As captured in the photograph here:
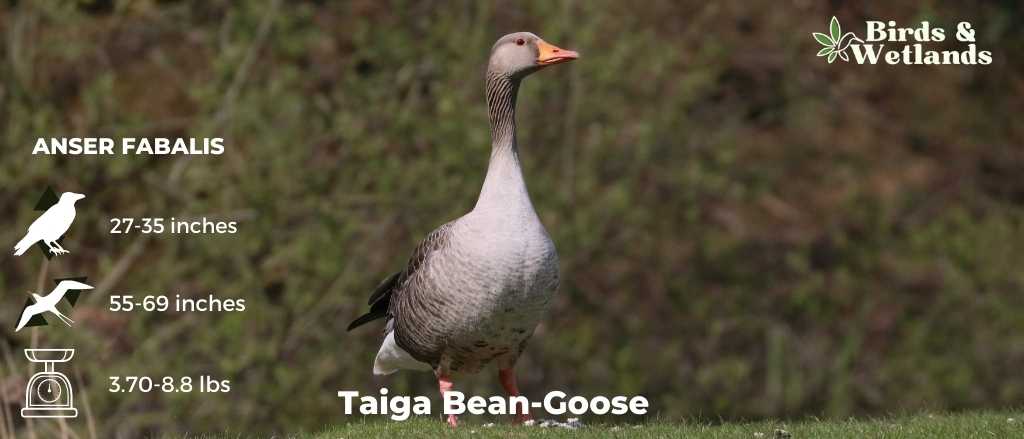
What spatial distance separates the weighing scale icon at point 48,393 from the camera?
9.97 metres

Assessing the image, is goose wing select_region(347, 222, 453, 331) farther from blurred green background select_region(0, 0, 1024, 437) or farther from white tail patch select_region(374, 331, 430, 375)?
blurred green background select_region(0, 0, 1024, 437)

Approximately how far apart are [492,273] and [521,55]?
5.02 ft

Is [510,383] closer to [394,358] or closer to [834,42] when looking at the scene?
[394,358]

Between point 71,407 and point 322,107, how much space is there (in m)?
3.58

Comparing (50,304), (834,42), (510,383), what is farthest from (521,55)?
(834,42)

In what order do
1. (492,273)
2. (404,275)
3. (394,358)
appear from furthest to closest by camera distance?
(394,358) → (404,275) → (492,273)

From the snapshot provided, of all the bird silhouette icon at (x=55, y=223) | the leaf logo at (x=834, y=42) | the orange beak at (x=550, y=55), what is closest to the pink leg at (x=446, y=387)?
the orange beak at (x=550, y=55)

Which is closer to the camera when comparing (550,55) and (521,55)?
(550,55)

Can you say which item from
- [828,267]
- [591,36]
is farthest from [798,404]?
[591,36]

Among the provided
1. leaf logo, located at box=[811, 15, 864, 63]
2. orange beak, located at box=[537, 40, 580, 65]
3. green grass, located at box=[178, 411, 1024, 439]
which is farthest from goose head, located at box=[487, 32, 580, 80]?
leaf logo, located at box=[811, 15, 864, 63]

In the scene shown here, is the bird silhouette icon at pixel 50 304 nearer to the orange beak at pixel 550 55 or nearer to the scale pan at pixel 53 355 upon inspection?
the scale pan at pixel 53 355

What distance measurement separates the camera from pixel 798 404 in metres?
14.4

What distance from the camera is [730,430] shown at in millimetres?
7992

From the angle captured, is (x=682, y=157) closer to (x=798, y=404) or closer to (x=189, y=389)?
(x=798, y=404)
